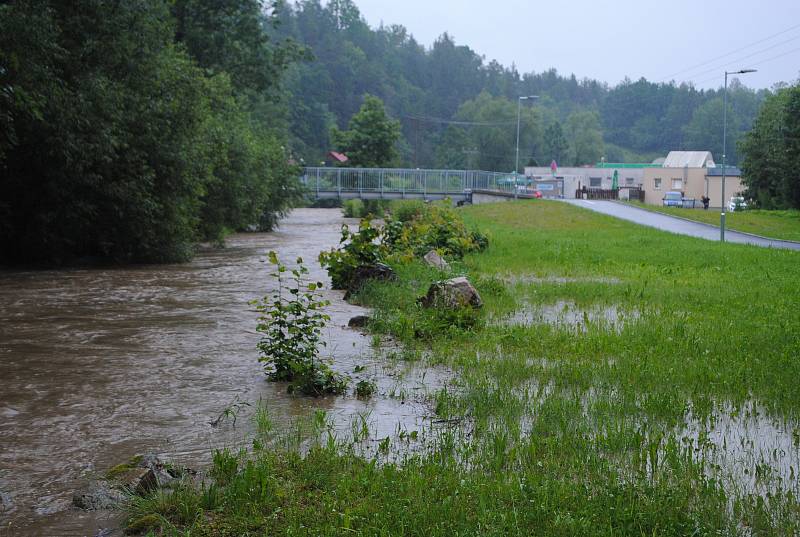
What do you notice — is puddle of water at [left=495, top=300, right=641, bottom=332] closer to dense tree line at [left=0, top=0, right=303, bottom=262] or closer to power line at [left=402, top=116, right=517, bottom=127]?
dense tree line at [left=0, top=0, right=303, bottom=262]

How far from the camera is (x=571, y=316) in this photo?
13906 millimetres

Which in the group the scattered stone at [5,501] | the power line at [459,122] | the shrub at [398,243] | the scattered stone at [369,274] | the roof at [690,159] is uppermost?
the power line at [459,122]

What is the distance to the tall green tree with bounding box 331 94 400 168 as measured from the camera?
286 ft

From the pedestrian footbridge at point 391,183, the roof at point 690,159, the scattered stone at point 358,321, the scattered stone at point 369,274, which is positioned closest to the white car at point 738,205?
the pedestrian footbridge at point 391,183

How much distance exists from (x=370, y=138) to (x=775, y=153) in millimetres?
41016

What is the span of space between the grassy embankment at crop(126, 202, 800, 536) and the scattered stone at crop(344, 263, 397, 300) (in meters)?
2.80

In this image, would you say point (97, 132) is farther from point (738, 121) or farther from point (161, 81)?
point (738, 121)

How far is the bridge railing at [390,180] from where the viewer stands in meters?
71.4

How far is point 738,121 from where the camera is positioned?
139 meters

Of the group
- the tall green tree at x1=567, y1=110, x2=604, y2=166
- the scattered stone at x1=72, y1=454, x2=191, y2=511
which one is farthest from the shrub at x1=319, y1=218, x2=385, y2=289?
the tall green tree at x1=567, y1=110, x2=604, y2=166

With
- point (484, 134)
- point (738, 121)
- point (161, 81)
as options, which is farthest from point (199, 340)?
point (738, 121)

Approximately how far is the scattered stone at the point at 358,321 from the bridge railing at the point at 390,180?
187 feet

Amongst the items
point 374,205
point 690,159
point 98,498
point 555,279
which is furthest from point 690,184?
point 98,498

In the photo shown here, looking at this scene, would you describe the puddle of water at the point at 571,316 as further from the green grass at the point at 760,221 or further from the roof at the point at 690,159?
the roof at the point at 690,159
